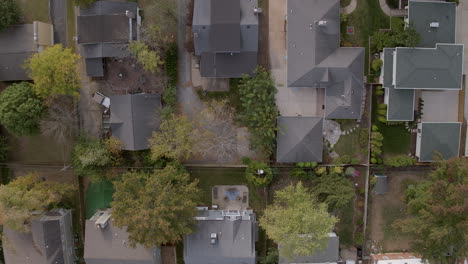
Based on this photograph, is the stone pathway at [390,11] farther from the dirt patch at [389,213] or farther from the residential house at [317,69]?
the dirt patch at [389,213]

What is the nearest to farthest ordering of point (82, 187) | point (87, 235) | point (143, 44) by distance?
point (143, 44), point (87, 235), point (82, 187)

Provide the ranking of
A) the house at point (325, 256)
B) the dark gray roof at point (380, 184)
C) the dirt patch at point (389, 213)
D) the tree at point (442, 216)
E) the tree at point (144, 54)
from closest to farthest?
the tree at point (442, 216) < the tree at point (144, 54) < the house at point (325, 256) < the dark gray roof at point (380, 184) < the dirt patch at point (389, 213)

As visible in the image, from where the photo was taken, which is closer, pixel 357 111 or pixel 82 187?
pixel 357 111

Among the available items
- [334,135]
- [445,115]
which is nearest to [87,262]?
[334,135]

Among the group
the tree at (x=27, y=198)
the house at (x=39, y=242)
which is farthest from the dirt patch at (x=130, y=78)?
the house at (x=39, y=242)

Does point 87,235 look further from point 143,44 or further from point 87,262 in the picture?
point 143,44

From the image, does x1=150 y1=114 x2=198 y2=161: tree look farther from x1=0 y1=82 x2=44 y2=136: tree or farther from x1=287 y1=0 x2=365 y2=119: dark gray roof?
x1=0 y1=82 x2=44 y2=136: tree
